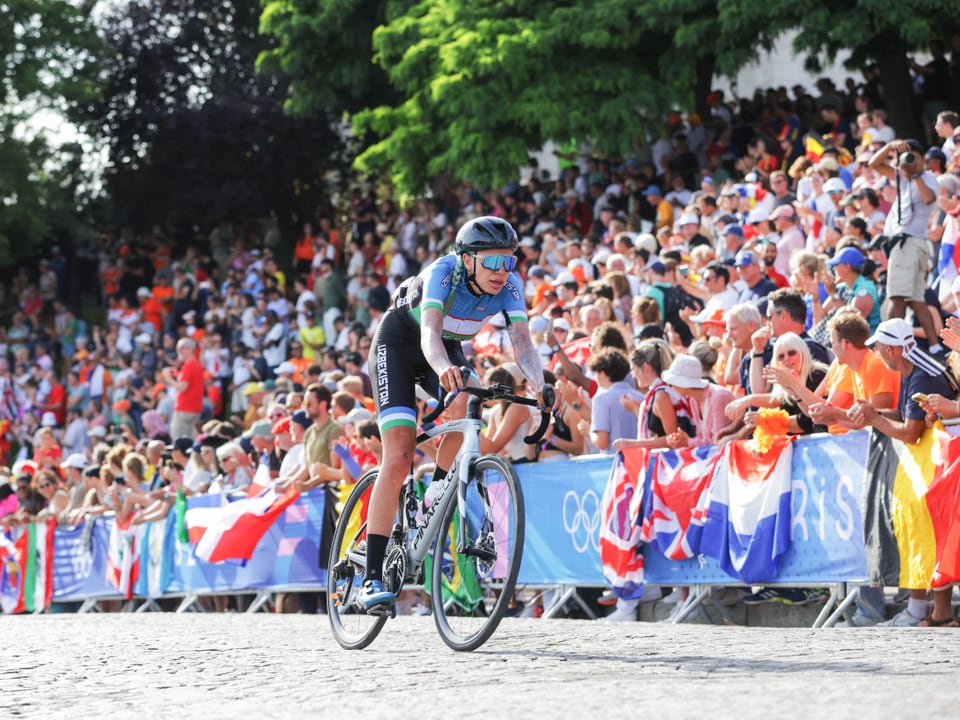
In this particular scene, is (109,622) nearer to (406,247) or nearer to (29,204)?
(406,247)

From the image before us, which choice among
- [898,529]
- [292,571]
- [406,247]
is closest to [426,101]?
[406,247]

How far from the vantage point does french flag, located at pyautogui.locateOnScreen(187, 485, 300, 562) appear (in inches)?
629

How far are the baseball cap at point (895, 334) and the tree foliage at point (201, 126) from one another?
99.4 ft

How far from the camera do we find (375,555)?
8547 millimetres

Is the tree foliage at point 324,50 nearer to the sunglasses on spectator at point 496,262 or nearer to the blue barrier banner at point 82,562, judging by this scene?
the blue barrier banner at point 82,562

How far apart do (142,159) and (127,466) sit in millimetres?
22740

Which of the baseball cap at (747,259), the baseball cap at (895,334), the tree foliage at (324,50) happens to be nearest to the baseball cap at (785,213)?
the baseball cap at (747,259)

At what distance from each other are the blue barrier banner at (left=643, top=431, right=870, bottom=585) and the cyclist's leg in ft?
9.80

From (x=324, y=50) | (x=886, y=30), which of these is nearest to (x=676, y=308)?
(x=886, y=30)

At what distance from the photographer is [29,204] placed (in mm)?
39250

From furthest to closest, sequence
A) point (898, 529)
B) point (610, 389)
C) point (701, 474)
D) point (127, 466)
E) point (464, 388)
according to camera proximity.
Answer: point (127, 466), point (610, 389), point (701, 474), point (898, 529), point (464, 388)

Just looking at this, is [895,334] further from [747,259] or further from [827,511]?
[747,259]

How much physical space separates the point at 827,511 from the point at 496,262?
329cm

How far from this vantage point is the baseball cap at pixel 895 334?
9.70 meters
